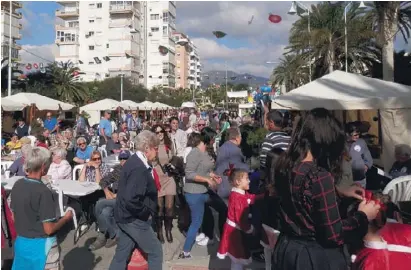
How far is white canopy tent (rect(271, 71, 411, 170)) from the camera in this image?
25.4ft

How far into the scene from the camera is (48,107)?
2056 centimetres

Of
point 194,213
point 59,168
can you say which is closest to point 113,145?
point 59,168

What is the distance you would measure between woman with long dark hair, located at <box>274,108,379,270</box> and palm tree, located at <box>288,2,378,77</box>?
24720mm

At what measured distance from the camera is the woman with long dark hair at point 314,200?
2348mm

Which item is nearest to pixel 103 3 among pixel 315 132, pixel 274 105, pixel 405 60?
pixel 405 60

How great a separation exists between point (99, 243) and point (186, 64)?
13106 centimetres

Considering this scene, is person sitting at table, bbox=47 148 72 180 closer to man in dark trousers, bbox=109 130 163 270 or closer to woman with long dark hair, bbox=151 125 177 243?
woman with long dark hair, bbox=151 125 177 243

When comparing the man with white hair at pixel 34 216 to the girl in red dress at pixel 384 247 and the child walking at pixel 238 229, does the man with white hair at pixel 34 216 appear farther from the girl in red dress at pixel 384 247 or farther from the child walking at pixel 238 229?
the girl in red dress at pixel 384 247

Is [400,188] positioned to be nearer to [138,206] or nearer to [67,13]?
[138,206]

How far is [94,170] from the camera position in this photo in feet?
24.8

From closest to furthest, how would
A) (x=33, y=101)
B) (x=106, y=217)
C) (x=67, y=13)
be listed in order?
(x=106, y=217) < (x=33, y=101) < (x=67, y=13)

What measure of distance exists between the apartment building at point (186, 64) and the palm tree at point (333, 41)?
8530 centimetres

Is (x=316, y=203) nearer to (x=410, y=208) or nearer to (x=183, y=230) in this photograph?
(x=410, y=208)

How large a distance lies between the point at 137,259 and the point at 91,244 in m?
1.96
